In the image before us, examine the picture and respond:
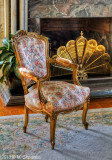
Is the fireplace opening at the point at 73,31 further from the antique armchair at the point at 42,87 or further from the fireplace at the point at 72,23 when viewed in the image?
the antique armchair at the point at 42,87

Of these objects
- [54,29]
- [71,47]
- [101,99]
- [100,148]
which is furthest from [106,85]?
[100,148]

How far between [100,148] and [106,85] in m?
1.45

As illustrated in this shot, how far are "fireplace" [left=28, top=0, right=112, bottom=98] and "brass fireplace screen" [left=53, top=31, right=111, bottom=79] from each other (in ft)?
0.27

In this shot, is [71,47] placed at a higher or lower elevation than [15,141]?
higher

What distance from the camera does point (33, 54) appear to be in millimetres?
2500

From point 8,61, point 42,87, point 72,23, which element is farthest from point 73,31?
point 42,87

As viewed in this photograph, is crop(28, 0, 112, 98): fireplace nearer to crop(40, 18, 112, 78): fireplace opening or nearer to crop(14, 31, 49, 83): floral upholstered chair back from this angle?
crop(40, 18, 112, 78): fireplace opening

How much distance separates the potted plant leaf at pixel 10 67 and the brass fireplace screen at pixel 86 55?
1.98 feet

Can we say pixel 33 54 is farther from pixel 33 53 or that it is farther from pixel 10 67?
pixel 10 67

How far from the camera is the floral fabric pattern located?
8.01ft

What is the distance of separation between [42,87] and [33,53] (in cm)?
33

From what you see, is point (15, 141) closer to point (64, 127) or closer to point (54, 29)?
point (64, 127)

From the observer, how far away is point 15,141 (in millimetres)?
2393

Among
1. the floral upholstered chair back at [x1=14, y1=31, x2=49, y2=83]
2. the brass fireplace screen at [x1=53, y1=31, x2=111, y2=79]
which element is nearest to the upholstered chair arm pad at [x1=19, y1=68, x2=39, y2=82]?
the floral upholstered chair back at [x1=14, y1=31, x2=49, y2=83]
